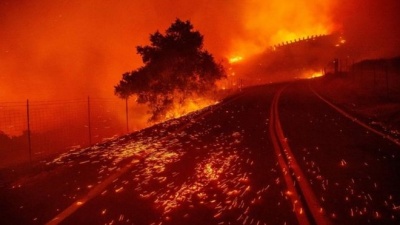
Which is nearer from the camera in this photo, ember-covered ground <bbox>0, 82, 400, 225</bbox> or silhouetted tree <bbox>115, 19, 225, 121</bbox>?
ember-covered ground <bbox>0, 82, 400, 225</bbox>

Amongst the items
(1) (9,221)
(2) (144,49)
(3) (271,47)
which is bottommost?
(1) (9,221)

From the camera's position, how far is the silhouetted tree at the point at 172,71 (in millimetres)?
31031

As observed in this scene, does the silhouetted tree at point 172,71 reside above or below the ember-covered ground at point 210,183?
above

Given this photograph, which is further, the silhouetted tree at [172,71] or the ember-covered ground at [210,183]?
the silhouetted tree at [172,71]

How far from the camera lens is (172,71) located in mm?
31734

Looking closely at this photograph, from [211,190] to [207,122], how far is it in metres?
9.54

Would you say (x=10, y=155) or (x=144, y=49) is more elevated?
(x=144, y=49)

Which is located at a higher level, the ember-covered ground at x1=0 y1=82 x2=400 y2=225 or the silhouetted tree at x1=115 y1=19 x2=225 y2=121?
the silhouetted tree at x1=115 y1=19 x2=225 y2=121

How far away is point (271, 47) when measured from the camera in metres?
151

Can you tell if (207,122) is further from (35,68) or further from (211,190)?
(35,68)

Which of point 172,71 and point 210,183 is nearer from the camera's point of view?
point 210,183

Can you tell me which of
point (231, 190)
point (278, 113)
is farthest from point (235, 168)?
point (278, 113)

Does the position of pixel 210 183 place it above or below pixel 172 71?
below

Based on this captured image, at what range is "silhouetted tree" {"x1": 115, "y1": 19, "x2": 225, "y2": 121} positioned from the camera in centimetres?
3103
